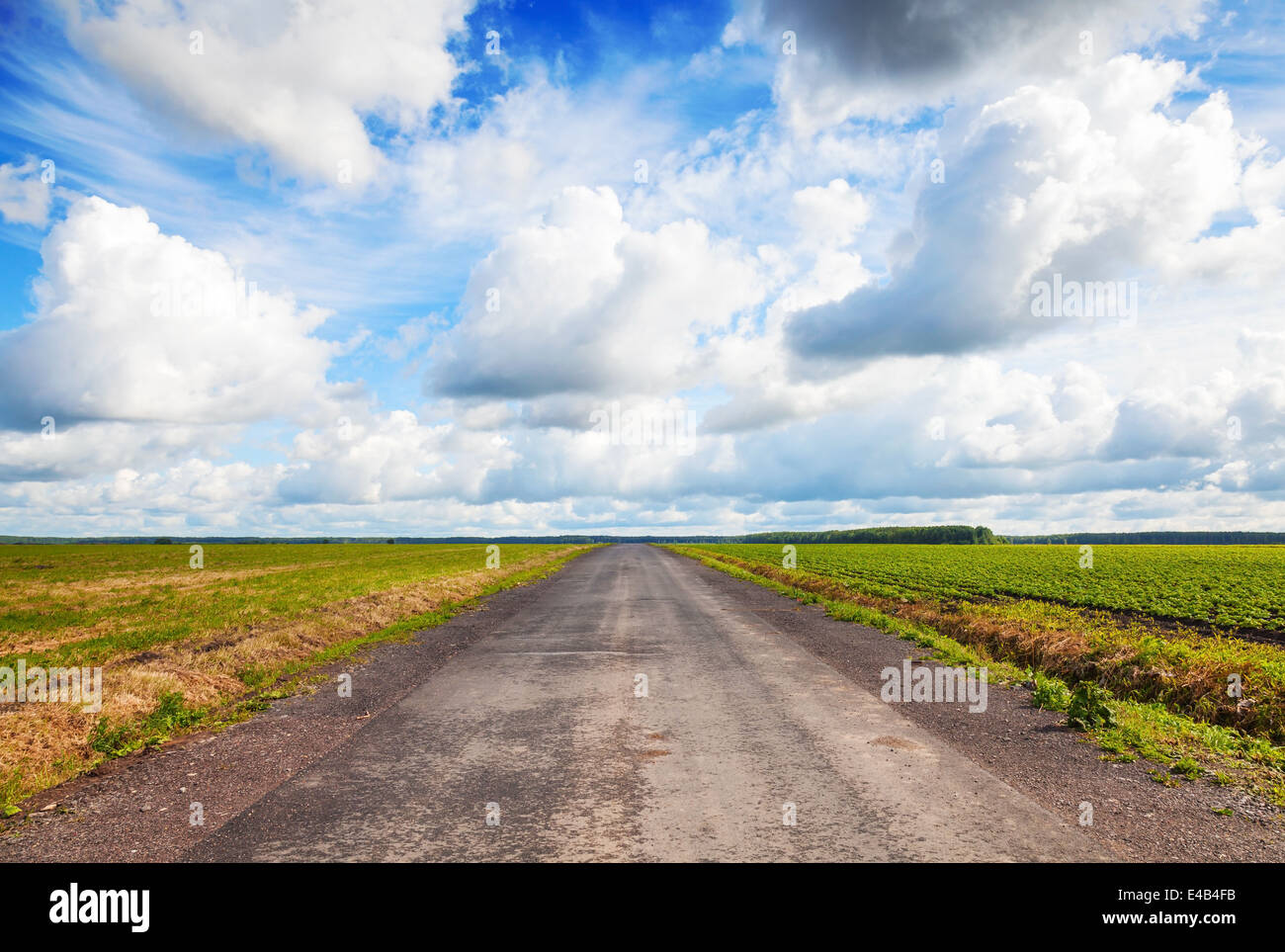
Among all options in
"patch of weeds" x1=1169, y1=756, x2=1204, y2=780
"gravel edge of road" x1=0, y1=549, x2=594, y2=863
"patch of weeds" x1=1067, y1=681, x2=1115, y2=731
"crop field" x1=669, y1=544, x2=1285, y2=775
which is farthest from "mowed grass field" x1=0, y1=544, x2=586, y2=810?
"crop field" x1=669, y1=544, x2=1285, y2=775

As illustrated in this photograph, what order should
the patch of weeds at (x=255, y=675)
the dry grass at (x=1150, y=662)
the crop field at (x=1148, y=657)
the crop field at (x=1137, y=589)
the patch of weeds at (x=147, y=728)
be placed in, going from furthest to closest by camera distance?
the crop field at (x=1137, y=589), the patch of weeds at (x=255, y=675), the dry grass at (x=1150, y=662), the crop field at (x=1148, y=657), the patch of weeds at (x=147, y=728)

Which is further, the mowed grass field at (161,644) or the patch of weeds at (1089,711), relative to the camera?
the patch of weeds at (1089,711)

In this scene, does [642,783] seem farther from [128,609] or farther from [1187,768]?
[128,609]

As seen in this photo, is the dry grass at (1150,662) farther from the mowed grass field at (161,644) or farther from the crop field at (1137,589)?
the mowed grass field at (161,644)

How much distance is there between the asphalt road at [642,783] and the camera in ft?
16.1

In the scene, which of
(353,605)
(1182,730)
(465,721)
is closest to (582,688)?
(465,721)

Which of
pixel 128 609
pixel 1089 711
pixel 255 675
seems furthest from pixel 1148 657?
pixel 128 609

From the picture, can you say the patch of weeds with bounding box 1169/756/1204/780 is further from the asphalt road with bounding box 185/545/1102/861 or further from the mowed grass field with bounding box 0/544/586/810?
the mowed grass field with bounding box 0/544/586/810

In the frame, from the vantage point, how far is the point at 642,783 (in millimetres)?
6199

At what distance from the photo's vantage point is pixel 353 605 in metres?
19.7

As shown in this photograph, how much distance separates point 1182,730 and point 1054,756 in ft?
7.32

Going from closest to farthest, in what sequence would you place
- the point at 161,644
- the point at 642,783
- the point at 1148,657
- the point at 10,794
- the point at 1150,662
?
the point at 10,794, the point at 642,783, the point at 1150,662, the point at 1148,657, the point at 161,644

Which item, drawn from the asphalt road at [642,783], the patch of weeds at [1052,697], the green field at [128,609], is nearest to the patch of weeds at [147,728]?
the asphalt road at [642,783]
